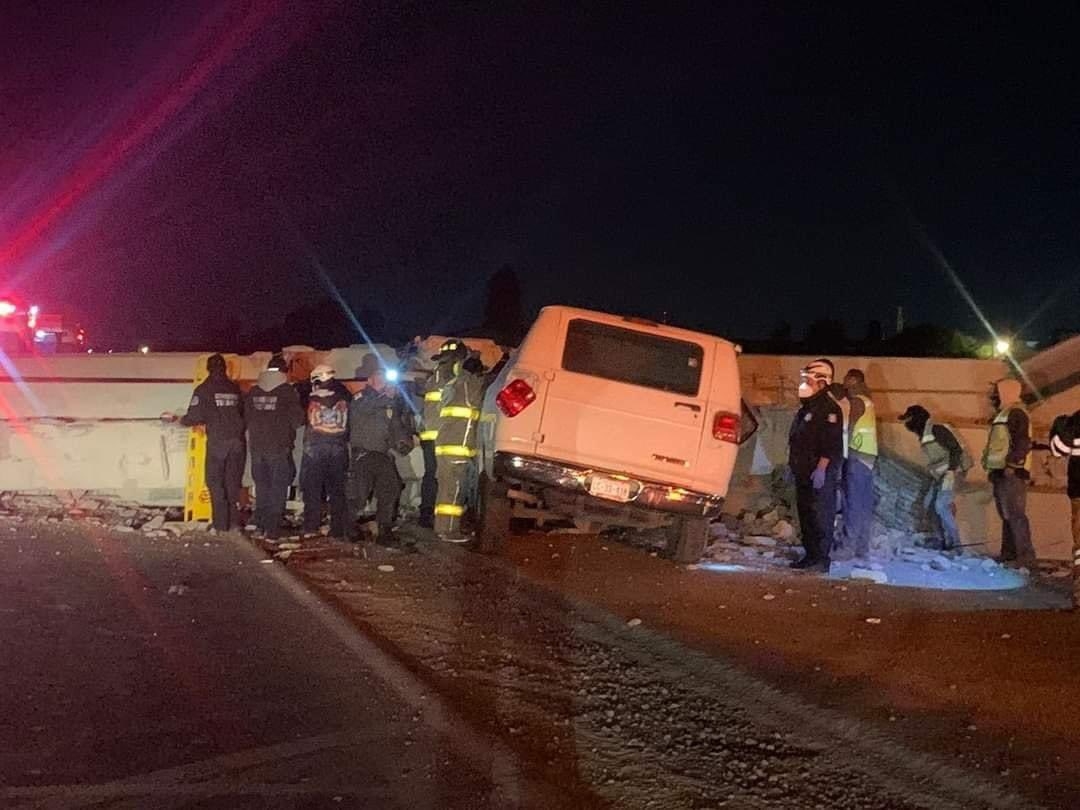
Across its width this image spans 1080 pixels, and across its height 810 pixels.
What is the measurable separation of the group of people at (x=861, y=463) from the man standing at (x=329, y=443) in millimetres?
4021

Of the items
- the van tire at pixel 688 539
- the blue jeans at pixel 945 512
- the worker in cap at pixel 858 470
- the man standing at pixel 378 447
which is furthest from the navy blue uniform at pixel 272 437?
the blue jeans at pixel 945 512

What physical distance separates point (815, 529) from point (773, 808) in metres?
5.72

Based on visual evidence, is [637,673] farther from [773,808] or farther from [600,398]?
[600,398]

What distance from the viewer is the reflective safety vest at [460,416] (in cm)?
1041

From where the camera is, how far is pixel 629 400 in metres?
9.37

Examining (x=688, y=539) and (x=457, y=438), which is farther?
(x=457, y=438)

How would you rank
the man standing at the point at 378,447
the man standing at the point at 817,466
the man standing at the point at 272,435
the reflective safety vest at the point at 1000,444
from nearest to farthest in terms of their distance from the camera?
the man standing at the point at 817,466
the man standing at the point at 378,447
the man standing at the point at 272,435
the reflective safety vest at the point at 1000,444

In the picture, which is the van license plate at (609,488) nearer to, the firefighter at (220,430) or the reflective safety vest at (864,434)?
the reflective safety vest at (864,434)

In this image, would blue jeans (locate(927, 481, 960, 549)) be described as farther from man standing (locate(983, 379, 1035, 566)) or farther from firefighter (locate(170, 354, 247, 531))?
firefighter (locate(170, 354, 247, 531))

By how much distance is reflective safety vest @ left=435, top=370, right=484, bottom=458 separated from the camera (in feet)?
34.2

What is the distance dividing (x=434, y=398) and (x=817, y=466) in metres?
3.45

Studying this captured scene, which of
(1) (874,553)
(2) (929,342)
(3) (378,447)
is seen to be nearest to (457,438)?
(3) (378,447)

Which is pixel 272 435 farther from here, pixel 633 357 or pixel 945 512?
pixel 945 512

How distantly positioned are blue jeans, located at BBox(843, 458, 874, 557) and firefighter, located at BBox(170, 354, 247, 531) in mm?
5597
